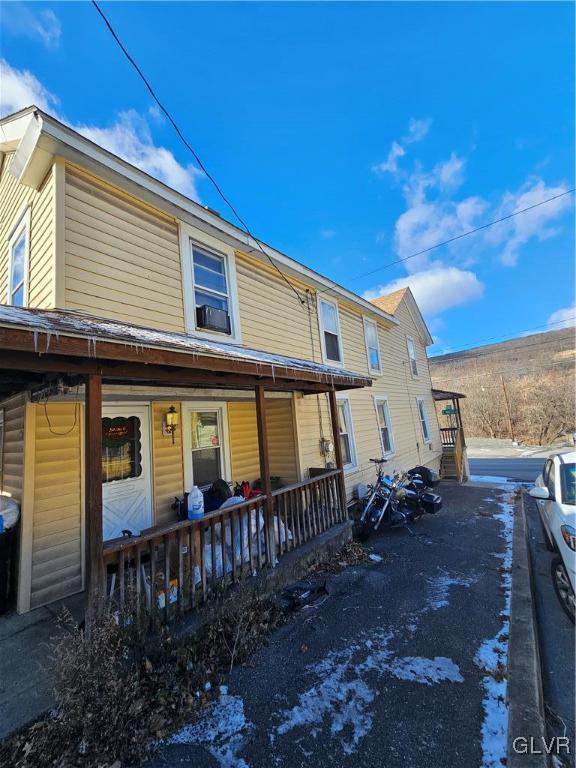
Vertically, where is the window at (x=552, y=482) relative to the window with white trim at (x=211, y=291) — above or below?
below

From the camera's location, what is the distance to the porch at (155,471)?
2.56 meters

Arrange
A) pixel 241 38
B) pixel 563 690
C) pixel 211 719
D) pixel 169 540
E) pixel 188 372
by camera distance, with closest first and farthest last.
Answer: pixel 211 719 < pixel 563 690 < pixel 169 540 < pixel 188 372 < pixel 241 38

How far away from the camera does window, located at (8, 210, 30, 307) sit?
4.72 meters

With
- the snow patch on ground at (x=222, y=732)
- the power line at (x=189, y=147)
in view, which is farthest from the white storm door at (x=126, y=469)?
the power line at (x=189, y=147)

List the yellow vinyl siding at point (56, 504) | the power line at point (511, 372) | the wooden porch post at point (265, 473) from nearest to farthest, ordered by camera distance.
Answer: the yellow vinyl siding at point (56, 504), the wooden porch post at point (265, 473), the power line at point (511, 372)

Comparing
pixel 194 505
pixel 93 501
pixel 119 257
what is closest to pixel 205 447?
pixel 194 505

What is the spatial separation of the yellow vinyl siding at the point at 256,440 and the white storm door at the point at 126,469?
180cm

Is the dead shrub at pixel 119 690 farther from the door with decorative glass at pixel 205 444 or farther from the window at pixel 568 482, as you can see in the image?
the window at pixel 568 482

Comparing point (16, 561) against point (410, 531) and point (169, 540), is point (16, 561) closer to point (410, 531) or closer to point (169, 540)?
point (169, 540)

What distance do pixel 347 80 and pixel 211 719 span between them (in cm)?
1010

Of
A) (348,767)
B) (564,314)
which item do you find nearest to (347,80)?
(348,767)

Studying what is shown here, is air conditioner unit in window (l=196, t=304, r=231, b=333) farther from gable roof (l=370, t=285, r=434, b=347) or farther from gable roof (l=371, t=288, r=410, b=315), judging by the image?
gable roof (l=371, t=288, r=410, b=315)

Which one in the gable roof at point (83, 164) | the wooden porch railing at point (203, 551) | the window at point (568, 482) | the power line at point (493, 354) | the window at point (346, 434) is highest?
the power line at point (493, 354)

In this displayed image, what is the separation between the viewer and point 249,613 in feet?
11.3
